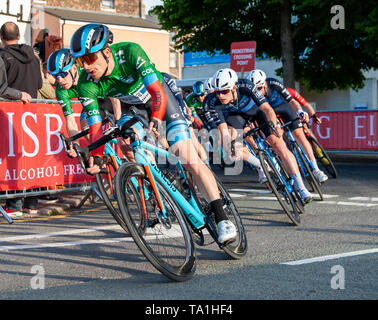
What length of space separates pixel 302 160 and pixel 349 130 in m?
11.3

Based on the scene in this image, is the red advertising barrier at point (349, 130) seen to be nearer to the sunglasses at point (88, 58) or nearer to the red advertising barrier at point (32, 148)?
the red advertising barrier at point (32, 148)

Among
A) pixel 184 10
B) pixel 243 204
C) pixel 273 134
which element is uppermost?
pixel 184 10

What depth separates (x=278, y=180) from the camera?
26.6 ft

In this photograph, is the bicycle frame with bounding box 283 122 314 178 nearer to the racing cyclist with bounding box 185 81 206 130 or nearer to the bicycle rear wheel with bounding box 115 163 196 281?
the racing cyclist with bounding box 185 81 206 130

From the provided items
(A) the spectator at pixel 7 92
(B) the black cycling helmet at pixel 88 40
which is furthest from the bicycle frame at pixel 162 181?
(A) the spectator at pixel 7 92

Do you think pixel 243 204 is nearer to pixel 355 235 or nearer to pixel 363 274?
pixel 355 235

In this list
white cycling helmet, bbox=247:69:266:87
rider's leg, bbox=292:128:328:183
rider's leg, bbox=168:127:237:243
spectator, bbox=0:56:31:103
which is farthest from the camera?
rider's leg, bbox=292:128:328:183

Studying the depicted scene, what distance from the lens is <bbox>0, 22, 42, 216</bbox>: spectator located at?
9.41 m

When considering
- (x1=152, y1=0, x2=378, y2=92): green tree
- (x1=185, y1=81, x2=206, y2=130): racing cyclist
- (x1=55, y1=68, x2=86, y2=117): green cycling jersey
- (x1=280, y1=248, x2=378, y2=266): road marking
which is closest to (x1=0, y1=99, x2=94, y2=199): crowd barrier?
(x1=55, y1=68, x2=86, y2=117): green cycling jersey

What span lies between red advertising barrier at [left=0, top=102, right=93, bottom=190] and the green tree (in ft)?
44.3

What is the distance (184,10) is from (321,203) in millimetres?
16062

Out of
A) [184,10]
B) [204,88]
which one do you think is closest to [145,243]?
[204,88]

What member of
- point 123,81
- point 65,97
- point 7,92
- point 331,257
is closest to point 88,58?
point 123,81
